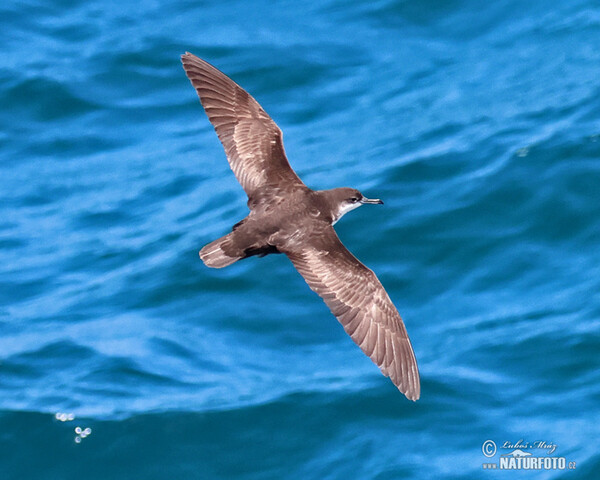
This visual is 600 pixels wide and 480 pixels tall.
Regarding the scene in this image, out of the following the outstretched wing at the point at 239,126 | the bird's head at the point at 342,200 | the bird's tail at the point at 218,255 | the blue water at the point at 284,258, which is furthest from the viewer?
the blue water at the point at 284,258

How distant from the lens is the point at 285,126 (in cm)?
1255

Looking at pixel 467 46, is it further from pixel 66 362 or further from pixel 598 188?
pixel 66 362

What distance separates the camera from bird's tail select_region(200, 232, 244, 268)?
23.6 ft

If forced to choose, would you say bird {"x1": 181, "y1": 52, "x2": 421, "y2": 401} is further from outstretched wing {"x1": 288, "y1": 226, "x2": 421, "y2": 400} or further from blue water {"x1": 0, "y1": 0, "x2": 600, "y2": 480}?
blue water {"x1": 0, "y1": 0, "x2": 600, "y2": 480}

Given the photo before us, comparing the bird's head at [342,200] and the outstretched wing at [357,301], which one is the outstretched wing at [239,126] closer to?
the bird's head at [342,200]

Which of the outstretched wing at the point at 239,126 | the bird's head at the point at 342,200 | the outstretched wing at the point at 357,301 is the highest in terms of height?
the outstretched wing at the point at 239,126

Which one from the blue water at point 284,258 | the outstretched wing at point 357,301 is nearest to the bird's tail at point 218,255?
the outstretched wing at point 357,301

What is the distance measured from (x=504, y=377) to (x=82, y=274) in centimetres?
442

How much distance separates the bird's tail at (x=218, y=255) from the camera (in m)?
7.20

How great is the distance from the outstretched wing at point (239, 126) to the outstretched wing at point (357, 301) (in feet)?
2.85

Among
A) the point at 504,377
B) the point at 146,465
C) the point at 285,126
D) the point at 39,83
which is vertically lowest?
the point at 146,465

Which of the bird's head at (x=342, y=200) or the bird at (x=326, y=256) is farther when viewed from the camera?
the bird's head at (x=342, y=200)

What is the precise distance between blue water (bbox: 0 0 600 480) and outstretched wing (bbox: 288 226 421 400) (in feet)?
4.83

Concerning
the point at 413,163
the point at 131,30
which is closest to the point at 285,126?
the point at 413,163
